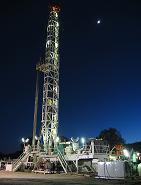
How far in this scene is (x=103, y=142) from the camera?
33.1 m

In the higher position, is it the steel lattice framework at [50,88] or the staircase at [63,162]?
the steel lattice framework at [50,88]

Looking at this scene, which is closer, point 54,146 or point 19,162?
point 19,162

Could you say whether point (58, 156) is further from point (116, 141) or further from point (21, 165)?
point (116, 141)

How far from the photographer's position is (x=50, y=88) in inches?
1617

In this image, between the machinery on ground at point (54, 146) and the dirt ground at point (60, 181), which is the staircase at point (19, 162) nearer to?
the machinery on ground at point (54, 146)

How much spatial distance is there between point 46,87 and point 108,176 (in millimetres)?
18031

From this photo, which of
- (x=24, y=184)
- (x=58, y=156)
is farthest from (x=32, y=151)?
(x=24, y=184)

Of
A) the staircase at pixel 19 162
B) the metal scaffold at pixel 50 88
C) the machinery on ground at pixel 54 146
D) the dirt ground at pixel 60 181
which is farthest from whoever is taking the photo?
the metal scaffold at pixel 50 88

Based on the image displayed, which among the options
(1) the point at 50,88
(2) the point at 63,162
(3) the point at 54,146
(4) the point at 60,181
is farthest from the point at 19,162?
(4) the point at 60,181

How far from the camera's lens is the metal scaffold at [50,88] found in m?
39.3

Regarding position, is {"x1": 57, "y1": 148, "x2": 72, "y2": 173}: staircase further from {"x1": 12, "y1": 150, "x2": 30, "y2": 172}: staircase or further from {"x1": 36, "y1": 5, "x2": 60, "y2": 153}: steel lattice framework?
{"x1": 12, "y1": 150, "x2": 30, "y2": 172}: staircase

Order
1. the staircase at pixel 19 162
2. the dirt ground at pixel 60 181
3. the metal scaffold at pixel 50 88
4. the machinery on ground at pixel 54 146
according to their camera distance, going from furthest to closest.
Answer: the metal scaffold at pixel 50 88
the staircase at pixel 19 162
the machinery on ground at pixel 54 146
the dirt ground at pixel 60 181

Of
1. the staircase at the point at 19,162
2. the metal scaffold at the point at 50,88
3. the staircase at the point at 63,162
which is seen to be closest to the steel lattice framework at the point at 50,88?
the metal scaffold at the point at 50,88

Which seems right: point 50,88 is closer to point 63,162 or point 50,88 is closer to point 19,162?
point 19,162
